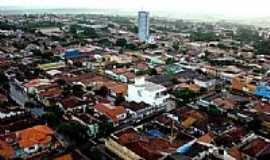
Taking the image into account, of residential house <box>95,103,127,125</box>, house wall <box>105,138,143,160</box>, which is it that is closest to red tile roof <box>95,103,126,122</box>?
residential house <box>95,103,127,125</box>

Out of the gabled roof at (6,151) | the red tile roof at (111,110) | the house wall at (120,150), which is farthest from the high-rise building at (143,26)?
the gabled roof at (6,151)

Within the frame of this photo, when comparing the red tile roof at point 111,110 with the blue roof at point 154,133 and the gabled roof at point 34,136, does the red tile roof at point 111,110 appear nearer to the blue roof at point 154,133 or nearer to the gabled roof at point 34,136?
the blue roof at point 154,133

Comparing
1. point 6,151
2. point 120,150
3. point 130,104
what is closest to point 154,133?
point 120,150

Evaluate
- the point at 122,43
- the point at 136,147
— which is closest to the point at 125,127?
the point at 136,147

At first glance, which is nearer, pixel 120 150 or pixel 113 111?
pixel 120 150

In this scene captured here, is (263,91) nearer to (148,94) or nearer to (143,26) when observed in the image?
(148,94)

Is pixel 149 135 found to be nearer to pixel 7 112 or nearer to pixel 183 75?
pixel 7 112
